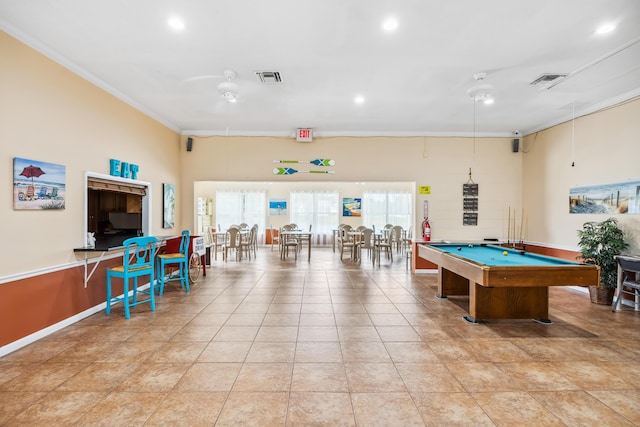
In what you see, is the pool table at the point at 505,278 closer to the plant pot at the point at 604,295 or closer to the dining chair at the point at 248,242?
the plant pot at the point at 604,295

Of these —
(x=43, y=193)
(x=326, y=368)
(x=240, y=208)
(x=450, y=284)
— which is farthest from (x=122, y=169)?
(x=240, y=208)

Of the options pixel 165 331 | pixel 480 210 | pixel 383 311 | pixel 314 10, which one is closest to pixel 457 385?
pixel 383 311

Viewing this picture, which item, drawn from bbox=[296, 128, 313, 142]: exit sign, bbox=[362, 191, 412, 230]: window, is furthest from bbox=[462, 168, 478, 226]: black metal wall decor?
bbox=[362, 191, 412, 230]: window

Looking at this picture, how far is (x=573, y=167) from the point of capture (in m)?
5.75

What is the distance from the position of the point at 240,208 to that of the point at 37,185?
28.4 ft

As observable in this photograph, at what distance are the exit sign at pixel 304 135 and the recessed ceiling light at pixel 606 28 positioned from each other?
4.73 m

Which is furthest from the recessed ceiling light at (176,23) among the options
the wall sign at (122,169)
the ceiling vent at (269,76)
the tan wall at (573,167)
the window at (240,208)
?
the window at (240,208)

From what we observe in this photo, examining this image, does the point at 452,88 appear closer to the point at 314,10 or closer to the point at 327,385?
the point at 314,10

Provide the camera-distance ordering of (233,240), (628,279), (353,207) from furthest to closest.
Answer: (353,207) < (233,240) < (628,279)

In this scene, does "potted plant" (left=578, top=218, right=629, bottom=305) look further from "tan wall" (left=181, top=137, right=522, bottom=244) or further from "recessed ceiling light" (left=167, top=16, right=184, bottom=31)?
"recessed ceiling light" (left=167, top=16, right=184, bottom=31)

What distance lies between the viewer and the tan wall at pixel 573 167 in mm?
4764

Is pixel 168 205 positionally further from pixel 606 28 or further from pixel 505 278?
pixel 606 28

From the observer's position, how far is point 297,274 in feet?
22.6

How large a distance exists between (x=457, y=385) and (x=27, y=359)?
3.72m
